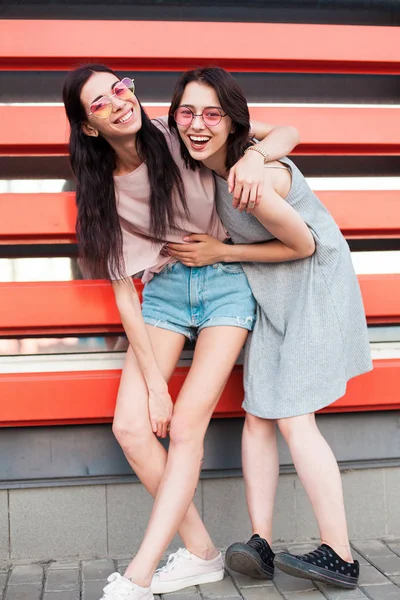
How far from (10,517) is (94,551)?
16.1 inches

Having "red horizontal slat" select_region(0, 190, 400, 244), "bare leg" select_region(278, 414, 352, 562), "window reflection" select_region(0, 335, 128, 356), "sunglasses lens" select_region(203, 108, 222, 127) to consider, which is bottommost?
"bare leg" select_region(278, 414, 352, 562)

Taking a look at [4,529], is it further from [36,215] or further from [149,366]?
[36,215]

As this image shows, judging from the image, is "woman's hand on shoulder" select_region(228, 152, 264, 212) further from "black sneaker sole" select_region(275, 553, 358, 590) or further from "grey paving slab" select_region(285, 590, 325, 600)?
"grey paving slab" select_region(285, 590, 325, 600)

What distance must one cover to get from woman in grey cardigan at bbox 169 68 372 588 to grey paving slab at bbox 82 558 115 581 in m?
0.64

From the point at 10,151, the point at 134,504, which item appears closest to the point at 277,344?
the point at 134,504

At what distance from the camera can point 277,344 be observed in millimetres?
2941

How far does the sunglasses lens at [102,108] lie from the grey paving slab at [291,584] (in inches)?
75.3

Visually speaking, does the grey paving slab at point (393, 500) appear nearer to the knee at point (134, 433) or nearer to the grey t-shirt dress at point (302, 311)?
the grey t-shirt dress at point (302, 311)

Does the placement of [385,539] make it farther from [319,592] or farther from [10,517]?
[10,517]

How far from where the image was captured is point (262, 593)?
2.82 metres

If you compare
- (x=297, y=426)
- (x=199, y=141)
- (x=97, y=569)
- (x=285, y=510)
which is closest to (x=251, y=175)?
(x=199, y=141)

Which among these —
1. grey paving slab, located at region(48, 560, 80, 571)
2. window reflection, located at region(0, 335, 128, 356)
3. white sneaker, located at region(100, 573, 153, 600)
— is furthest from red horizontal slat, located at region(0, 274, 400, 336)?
white sneaker, located at region(100, 573, 153, 600)

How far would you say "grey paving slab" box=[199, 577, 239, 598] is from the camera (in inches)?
111

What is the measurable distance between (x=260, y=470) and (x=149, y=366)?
625mm
